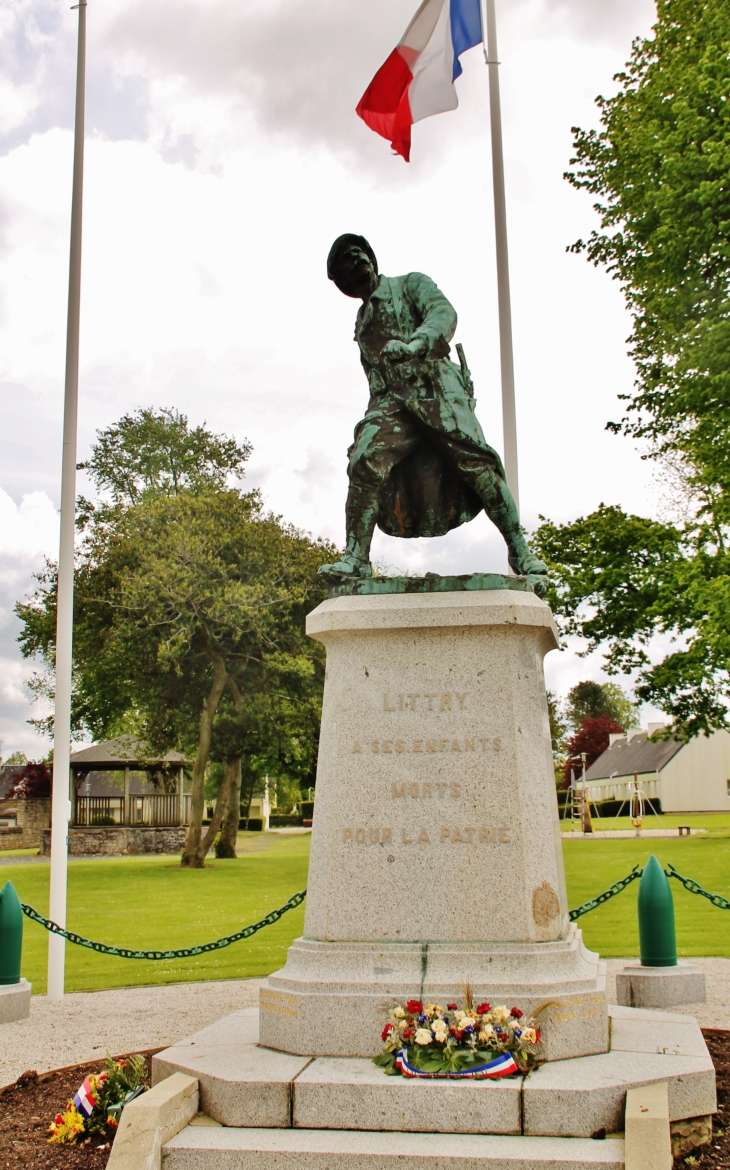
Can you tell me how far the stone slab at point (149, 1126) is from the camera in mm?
4012

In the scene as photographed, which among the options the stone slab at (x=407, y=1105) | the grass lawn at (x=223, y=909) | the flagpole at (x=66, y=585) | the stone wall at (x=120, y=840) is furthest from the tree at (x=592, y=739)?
the stone slab at (x=407, y=1105)

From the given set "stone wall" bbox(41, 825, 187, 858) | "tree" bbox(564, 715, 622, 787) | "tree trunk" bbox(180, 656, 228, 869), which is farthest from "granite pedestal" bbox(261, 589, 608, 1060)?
"tree" bbox(564, 715, 622, 787)

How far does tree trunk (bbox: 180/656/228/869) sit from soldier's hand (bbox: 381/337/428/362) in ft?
73.4

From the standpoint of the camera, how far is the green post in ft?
24.9

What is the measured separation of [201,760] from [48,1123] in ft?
73.9

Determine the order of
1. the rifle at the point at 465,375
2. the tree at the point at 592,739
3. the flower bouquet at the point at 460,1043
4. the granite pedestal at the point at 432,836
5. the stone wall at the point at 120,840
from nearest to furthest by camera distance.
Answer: the flower bouquet at the point at 460,1043 → the granite pedestal at the point at 432,836 → the rifle at the point at 465,375 → the stone wall at the point at 120,840 → the tree at the point at 592,739

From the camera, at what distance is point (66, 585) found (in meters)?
9.95

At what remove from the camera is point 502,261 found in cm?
1107

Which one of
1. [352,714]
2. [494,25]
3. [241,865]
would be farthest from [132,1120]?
[241,865]

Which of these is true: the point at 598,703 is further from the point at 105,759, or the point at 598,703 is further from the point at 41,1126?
the point at 41,1126

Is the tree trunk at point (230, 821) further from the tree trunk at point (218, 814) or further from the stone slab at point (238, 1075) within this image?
the stone slab at point (238, 1075)

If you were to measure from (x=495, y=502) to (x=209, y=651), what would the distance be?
22841 mm

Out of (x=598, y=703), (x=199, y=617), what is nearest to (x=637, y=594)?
(x=199, y=617)

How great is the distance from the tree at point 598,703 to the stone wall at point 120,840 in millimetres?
61785
